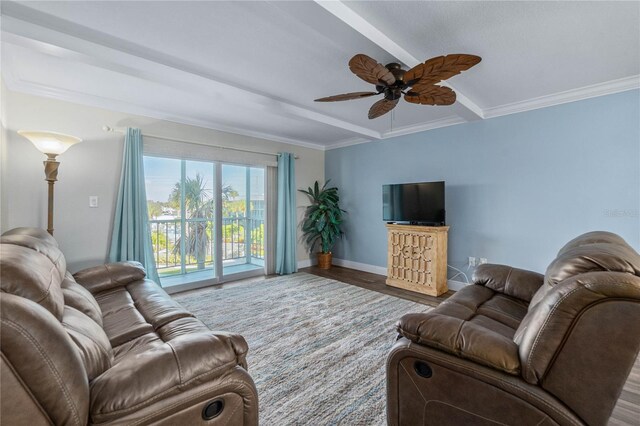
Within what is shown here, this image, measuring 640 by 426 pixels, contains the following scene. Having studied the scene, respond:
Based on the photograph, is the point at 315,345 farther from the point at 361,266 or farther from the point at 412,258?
the point at 361,266

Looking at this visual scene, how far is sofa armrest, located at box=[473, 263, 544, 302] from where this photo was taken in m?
2.04

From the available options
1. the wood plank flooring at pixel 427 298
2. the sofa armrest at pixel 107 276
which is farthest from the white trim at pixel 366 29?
the wood plank flooring at pixel 427 298

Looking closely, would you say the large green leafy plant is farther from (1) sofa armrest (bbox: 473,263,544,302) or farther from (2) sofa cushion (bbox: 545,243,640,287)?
(2) sofa cushion (bbox: 545,243,640,287)

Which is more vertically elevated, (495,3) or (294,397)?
(495,3)

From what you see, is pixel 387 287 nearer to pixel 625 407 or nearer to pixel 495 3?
pixel 625 407

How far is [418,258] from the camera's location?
3922mm

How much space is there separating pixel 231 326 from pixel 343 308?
126 centimetres

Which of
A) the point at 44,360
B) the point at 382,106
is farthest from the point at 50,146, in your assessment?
the point at 382,106

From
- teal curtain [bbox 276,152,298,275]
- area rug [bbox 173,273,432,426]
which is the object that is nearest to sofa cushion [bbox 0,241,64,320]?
area rug [bbox 173,273,432,426]

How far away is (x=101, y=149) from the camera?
3.27m

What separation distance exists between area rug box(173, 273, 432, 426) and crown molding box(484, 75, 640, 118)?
8.75 feet

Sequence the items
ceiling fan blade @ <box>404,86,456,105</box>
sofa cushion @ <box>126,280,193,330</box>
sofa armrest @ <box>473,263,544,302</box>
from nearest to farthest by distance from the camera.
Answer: sofa cushion @ <box>126,280,193,330</box> → sofa armrest @ <box>473,263,544,302</box> → ceiling fan blade @ <box>404,86,456,105</box>

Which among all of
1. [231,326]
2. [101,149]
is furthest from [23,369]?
[101,149]

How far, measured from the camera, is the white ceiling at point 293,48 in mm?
1766
